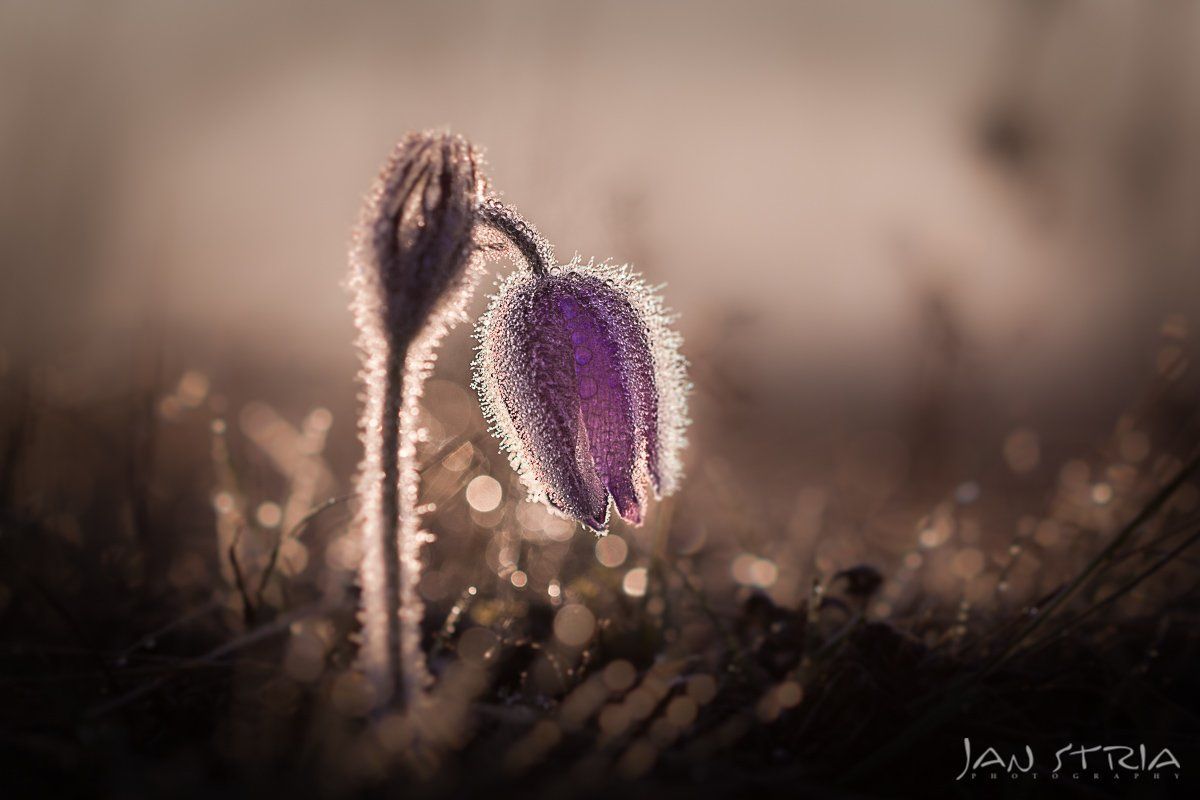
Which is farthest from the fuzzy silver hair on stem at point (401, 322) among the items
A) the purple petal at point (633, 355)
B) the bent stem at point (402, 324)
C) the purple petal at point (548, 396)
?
the purple petal at point (633, 355)

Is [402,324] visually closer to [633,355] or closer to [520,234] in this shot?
[520,234]

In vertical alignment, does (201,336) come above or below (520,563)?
above

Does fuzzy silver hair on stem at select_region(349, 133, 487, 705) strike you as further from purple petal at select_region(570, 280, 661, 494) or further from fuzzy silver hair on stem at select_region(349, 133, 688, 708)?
purple petal at select_region(570, 280, 661, 494)

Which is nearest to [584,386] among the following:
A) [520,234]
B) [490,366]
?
[490,366]

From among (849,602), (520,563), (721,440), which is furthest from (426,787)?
(721,440)

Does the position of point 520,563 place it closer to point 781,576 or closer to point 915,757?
point 781,576

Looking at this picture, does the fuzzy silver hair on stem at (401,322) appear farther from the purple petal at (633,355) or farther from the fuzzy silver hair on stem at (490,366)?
the purple petal at (633,355)

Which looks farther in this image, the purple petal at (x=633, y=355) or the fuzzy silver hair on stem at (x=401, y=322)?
the purple petal at (x=633, y=355)

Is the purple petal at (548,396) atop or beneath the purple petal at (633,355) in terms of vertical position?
beneath
